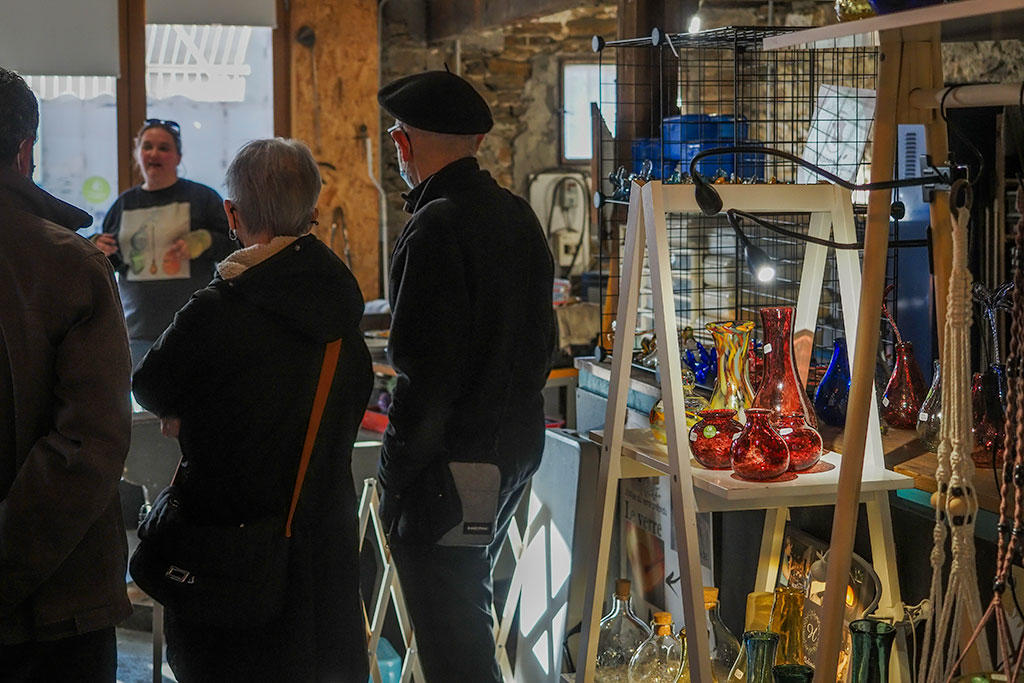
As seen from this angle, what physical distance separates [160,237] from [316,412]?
2.62 metres

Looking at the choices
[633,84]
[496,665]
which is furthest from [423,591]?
[633,84]

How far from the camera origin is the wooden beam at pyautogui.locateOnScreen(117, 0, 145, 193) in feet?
20.2

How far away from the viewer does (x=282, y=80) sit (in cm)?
639

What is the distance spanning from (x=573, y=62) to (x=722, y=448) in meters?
5.67

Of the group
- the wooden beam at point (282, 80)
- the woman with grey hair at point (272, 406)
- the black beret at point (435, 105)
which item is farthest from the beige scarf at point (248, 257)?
the wooden beam at point (282, 80)

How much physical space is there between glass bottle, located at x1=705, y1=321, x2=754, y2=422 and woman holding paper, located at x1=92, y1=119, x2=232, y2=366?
2710 millimetres

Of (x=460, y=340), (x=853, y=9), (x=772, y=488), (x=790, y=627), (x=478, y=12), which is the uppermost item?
(x=478, y=12)

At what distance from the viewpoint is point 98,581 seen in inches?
73.9

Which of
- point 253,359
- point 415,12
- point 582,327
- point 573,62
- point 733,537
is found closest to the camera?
point 253,359

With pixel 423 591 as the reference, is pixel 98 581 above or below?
above

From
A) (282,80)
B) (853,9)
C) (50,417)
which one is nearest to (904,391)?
(853,9)

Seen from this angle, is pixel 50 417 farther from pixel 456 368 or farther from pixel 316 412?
pixel 456 368

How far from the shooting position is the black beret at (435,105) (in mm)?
2350

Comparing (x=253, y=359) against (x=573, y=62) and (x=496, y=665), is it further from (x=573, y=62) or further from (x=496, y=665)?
(x=573, y=62)
